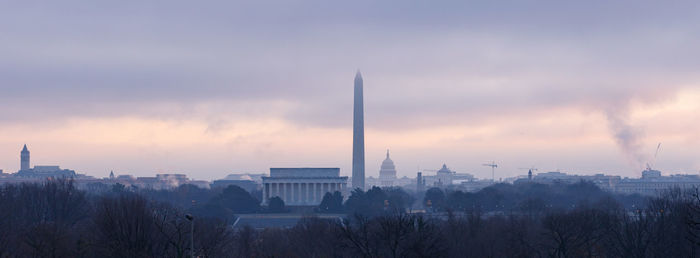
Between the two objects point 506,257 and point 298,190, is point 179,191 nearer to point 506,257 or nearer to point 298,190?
point 298,190

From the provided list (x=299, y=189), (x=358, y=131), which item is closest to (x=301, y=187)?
(x=299, y=189)

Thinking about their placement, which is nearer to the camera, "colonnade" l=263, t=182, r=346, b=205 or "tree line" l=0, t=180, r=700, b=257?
"tree line" l=0, t=180, r=700, b=257

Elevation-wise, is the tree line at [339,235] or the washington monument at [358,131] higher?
the washington monument at [358,131]

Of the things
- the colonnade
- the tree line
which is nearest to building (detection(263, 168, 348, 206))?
the colonnade

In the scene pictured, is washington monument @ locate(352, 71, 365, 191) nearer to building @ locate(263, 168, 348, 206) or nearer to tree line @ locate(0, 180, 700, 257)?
building @ locate(263, 168, 348, 206)

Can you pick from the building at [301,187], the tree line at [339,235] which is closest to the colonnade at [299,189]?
the building at [301,187]

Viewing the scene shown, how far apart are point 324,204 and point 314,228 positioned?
222 ft

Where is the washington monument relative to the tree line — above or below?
above

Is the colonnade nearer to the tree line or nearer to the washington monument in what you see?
the washington monument

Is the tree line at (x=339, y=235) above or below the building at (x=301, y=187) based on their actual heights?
below

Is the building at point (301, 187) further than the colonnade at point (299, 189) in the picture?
No

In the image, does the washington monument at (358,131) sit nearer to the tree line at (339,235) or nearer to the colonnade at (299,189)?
the colonnade at (299,189)

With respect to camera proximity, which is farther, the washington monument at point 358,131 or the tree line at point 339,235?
the washington monument at point 358,131

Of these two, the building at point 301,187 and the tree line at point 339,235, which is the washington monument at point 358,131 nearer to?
the building at point 301,187
